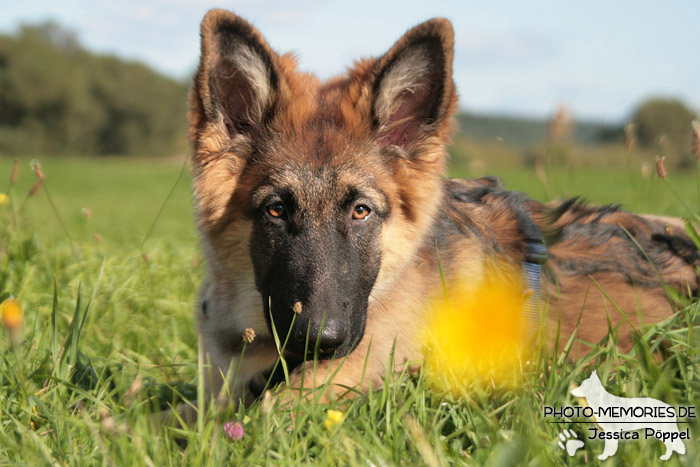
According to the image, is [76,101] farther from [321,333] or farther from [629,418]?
[629,418]

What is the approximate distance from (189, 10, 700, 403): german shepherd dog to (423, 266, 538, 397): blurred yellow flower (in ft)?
0.28

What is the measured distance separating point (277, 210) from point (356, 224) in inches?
16.1

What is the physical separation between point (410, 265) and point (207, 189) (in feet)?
3.86

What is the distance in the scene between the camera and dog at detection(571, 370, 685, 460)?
7.37ft

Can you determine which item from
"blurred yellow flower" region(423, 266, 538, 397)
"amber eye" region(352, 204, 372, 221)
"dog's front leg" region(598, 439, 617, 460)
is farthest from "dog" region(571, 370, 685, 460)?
"amber eye" region(352, 204, 372, 221)

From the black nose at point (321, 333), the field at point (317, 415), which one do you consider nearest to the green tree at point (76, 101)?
the field at point (317, 415)

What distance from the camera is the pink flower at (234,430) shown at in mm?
2367

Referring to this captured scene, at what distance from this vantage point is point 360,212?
3146mm

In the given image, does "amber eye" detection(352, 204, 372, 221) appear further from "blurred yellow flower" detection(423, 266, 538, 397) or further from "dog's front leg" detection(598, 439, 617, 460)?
"dog's front leg" detection(598, 439, 617, 460)

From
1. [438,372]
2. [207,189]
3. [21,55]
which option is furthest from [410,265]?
[21,55]

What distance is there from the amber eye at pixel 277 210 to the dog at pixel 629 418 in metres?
1.57

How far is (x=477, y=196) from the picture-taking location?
374 cm

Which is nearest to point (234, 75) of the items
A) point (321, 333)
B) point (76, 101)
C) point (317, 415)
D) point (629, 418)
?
point (321, 333)

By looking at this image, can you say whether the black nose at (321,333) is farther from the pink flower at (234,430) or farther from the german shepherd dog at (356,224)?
the pink flower at (234,430)
